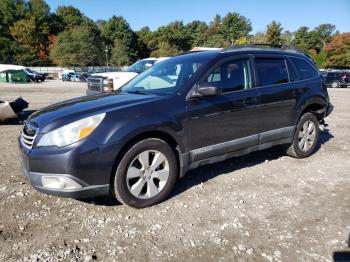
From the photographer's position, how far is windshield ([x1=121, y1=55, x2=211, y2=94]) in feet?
14.2

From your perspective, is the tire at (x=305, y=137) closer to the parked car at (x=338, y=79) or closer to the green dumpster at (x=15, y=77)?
the parked car at (x=338, y=79)

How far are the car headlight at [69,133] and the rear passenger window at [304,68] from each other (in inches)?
146

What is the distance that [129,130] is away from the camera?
357 centimetres

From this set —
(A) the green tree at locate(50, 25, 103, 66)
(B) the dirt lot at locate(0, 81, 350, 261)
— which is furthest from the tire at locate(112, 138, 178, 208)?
(A) the green tree at locate(50, 25, 103, 66)

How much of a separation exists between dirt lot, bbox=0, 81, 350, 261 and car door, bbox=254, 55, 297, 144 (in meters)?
0.66

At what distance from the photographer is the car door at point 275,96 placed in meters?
4.92

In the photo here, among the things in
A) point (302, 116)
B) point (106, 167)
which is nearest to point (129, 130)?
point (106, 167)

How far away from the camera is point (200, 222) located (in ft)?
11.8

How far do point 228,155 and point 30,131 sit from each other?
→ 2509 millimetres

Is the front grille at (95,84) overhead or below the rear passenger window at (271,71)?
below

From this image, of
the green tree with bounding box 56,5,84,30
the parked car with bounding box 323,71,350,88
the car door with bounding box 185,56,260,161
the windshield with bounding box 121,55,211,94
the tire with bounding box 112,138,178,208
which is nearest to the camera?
the tire with bounding box 112,138,178,208

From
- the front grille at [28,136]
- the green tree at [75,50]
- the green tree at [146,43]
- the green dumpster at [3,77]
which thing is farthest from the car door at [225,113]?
the green tree at [146,43]

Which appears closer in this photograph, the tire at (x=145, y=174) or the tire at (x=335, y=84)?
the tire at (x=145, y=174)

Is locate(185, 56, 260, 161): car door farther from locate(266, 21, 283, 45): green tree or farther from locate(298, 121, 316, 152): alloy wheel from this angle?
locate(266, 21, 283, 45): green tree
